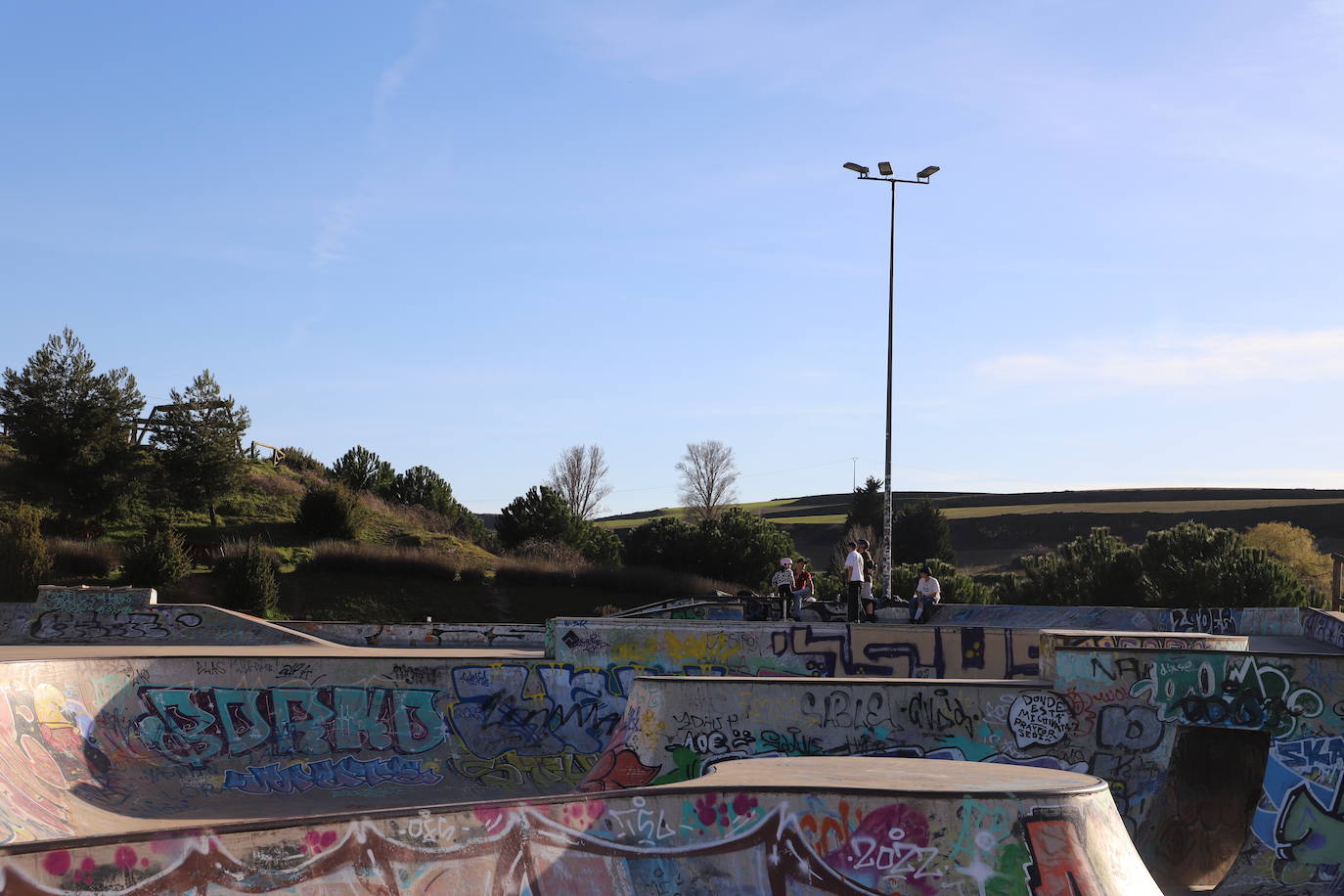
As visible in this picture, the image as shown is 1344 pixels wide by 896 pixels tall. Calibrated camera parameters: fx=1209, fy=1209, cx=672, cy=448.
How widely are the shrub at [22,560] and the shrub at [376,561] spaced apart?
805 cm

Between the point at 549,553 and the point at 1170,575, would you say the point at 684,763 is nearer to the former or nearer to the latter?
the point at 1170,575

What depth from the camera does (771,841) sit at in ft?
27.5

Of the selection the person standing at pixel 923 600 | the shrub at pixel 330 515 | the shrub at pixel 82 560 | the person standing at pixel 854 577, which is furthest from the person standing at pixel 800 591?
the shrub at pixel 330 515

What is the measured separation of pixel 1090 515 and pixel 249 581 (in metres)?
64.8

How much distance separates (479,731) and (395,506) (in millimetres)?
36161

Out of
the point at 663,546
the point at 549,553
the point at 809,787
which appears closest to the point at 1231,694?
the point at 809,787

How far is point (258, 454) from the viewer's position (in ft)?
170

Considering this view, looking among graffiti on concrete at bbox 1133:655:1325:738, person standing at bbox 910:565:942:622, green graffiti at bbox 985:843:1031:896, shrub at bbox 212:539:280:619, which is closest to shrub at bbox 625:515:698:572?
shrub at bbox 212:539:280:619

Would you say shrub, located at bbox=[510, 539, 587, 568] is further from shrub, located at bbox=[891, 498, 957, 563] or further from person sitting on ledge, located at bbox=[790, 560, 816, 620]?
shrub, located at bbox=[891, 498, 957, 563]

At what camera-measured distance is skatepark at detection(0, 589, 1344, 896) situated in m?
7.82

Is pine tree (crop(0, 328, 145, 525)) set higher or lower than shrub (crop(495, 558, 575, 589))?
higher

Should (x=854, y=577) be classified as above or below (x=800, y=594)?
above

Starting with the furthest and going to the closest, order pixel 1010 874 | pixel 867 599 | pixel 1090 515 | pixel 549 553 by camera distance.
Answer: pixel 1090 515, pixel 549 553, pixel 867 599, pixel 1010 874

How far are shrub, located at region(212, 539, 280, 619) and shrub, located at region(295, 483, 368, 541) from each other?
6867 millimetres
